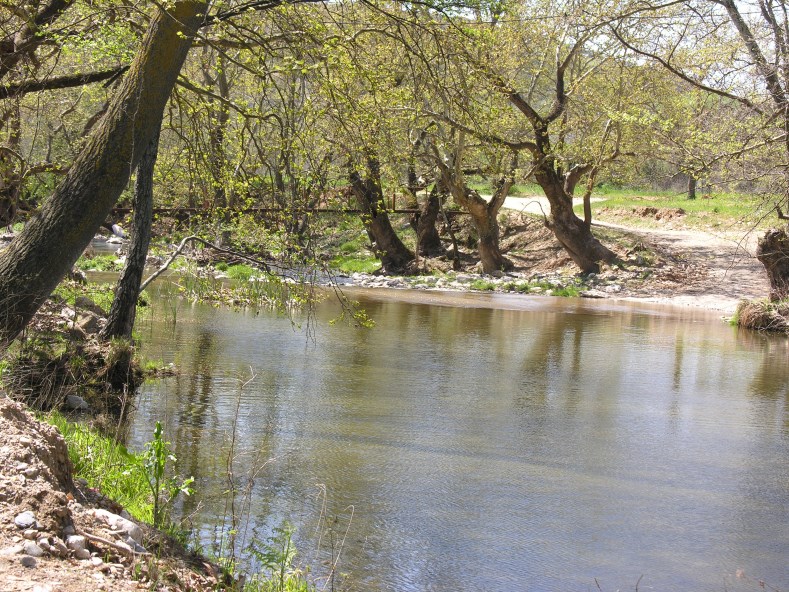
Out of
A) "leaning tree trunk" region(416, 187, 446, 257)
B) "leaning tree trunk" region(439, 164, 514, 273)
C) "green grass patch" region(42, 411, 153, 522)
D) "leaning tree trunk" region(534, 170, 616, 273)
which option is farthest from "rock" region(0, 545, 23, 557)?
"leaning tree trunk" region(416, 187, 446, 257)

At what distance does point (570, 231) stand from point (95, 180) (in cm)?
2192

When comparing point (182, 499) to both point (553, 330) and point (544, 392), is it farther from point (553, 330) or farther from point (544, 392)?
point (553, 330)

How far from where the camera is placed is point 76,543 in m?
4.17

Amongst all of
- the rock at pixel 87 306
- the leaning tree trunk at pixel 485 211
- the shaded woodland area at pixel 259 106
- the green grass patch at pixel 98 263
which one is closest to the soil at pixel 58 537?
the shaded woodland area at pixel 259 106

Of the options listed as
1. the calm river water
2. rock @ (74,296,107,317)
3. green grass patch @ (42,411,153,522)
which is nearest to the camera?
green grass patch @ (42,411,153,522)

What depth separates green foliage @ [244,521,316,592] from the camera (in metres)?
5.10

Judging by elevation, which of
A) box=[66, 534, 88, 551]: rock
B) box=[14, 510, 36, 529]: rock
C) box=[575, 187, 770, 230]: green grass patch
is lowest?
box=[66, 534, 88, 551]: rock

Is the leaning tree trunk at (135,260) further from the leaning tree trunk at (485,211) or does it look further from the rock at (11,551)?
the leaning tree trunk at (485,211)

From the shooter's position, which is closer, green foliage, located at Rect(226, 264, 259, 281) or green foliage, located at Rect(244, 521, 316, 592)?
green foliage, located at Rect(244, 521, 316, 592)

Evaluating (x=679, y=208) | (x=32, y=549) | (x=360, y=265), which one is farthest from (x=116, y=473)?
(x=679, y=208)

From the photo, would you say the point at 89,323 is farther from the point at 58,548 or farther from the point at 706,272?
the point at 706,272

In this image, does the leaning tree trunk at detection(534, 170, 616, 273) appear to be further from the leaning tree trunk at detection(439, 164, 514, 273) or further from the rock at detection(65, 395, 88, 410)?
the rock at detection(65, 395, 88, 410)

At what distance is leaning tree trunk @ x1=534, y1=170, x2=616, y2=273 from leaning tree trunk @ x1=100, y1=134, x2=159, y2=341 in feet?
56.6

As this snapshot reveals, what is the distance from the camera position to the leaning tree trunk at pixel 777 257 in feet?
65.1
